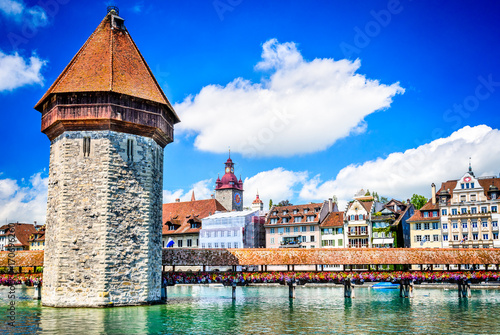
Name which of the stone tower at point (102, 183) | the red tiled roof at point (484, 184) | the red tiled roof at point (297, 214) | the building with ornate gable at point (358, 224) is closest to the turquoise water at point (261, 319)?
the stone tower at point (102, 183)

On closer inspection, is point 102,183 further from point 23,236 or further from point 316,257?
point 23,236

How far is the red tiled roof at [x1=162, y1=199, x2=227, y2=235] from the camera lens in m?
64.1

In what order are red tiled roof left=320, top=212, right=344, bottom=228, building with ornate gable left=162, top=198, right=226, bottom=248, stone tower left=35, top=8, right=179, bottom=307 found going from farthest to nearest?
building with ornate gable left=162, top=198, right=226, bottom=248, red tiled roof left=320, top=212, right=344, bottom=228, stone tower left=35, top=8, right=179, bottom=307

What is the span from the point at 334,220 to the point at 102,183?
133 feet

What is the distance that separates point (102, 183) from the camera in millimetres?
21641

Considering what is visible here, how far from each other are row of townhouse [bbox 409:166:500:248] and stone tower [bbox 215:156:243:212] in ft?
94.4

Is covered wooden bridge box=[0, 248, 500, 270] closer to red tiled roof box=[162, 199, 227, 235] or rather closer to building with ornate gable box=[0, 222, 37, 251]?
red tiled roof box=[162, 199, 227, 235]

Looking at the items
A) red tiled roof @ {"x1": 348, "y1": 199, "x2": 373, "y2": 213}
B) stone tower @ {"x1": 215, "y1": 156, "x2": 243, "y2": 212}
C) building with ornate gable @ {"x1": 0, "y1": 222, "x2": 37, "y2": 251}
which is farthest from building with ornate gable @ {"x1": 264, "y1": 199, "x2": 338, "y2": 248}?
building with ornate gable @ {"x1": 0, "y1": 222, "x2": 37, "y2": 251}

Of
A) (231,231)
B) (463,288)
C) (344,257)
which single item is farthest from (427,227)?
(344,257)

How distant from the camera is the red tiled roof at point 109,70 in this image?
22.5 meters

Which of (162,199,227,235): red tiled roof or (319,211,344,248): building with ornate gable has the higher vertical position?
(162,199,227,235): red tiled roof

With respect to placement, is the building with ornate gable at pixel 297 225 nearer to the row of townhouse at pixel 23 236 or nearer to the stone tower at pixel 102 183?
the row of townhouse at pixel 23 236

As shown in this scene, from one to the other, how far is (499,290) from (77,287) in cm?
2970

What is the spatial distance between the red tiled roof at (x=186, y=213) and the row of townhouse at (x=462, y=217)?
25205mm
